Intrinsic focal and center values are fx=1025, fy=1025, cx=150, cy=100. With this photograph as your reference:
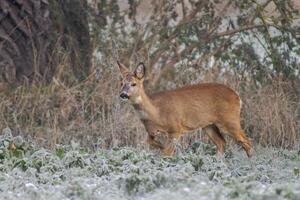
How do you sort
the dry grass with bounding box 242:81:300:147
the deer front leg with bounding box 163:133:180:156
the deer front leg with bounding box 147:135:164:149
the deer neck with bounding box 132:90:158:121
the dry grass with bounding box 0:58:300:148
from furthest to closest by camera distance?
the dry grass with bounding box 242:81:300:147, the dry grass with bounding box 0:58:300:148, the deer neck with bounding box 132:90:158:121, the deer front leg with bounding box 147:135:164:149, the deer front leg with bounding box 163:133:180:156

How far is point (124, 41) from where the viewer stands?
1606 centimetres

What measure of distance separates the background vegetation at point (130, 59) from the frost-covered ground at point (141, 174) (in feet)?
5.37

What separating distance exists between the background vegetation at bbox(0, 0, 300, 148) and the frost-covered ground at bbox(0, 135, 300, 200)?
1.64 meters

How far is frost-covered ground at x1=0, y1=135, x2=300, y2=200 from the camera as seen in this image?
7.95 m

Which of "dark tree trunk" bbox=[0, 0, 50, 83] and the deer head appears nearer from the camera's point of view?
the deer head

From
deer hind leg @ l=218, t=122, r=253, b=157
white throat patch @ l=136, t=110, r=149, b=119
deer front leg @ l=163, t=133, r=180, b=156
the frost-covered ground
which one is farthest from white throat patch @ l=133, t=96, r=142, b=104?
deer hind leg @ l=218, t=122, r=253, b=157

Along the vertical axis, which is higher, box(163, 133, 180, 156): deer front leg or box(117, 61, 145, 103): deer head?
box(117, 61, 145, 103): deer head

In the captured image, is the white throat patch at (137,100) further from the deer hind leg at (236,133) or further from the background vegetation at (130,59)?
the deer hind leg at (236,133)

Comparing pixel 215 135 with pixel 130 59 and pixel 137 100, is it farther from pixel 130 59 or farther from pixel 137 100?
pixel 130 59

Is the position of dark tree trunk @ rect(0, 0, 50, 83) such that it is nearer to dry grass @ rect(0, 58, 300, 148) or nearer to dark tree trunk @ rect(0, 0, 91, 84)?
dark tree trunk @ rect(0, 0, 91, 84)

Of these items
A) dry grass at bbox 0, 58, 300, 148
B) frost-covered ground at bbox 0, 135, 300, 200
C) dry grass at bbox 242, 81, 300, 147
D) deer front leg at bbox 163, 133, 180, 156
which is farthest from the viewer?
dry grass at bbox 242, 81, 300, 147

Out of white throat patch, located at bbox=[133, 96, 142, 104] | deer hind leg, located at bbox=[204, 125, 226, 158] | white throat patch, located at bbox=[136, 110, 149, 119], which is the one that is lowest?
deer hind leg, located at bbox=[204, 125, 226, 158]

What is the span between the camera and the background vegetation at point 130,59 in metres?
14.0

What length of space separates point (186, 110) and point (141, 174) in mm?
4004
